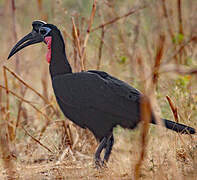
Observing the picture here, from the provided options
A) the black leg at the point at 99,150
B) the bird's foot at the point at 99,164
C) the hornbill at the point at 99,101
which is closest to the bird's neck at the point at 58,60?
the hornbill at the point at 99,101

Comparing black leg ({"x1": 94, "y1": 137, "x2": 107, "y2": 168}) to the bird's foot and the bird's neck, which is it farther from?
the bird's neck

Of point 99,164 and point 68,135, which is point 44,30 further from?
point 99,164

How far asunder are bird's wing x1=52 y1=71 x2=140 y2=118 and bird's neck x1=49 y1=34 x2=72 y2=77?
165mm

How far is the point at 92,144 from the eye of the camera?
16.6 feet

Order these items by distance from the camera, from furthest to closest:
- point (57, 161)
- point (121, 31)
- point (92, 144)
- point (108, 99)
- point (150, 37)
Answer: point (150, 37) → point (121, 31) → point (92, 144) → point (57, 161) → point (108, 99)

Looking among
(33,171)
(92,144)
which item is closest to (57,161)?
(33,171)

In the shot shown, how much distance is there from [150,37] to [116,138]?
272 cm

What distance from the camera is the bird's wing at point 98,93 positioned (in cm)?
392

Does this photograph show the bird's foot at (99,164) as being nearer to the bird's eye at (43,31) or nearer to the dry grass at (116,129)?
the dry grass at (116,129)

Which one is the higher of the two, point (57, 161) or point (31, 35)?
point (31, 35)

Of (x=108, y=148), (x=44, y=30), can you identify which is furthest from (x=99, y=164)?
(x=44, y=30)

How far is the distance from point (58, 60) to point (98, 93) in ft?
2.09

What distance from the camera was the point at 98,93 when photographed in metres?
4.01

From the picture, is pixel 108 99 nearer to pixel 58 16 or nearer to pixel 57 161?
pixel 57 161
